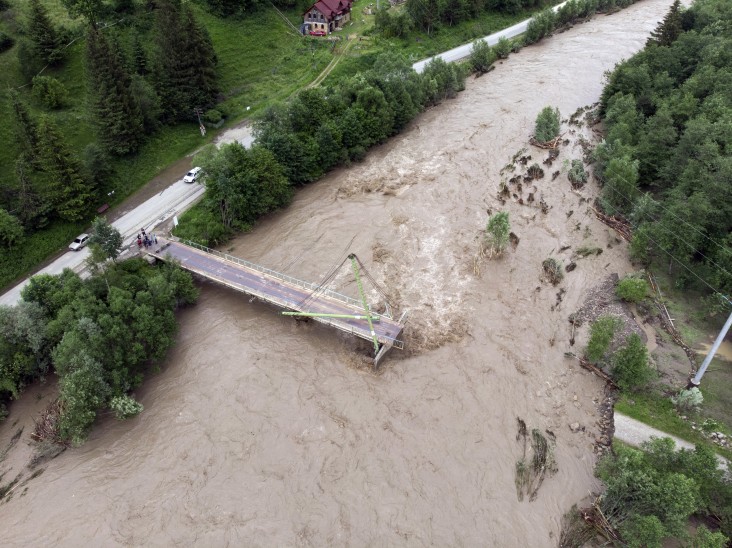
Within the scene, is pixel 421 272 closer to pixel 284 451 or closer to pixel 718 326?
pixel 284 451

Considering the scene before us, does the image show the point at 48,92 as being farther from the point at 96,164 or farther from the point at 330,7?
the point at 330,7

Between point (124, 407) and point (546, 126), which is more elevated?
point (546, 126)

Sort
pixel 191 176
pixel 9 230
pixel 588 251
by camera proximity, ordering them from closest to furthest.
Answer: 1. pixel 9 230
2. pixel 588 251
3. pixel 191 176

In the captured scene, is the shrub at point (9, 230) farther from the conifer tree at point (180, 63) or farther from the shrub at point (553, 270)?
the shrub at point (553, 270)

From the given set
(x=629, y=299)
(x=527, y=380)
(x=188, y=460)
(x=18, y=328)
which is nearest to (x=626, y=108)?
(x=629, y=299)

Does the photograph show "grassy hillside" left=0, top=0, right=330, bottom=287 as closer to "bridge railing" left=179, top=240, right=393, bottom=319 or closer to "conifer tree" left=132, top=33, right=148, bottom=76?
"conifer tree" left=132, top=33, right=148, bottom=76

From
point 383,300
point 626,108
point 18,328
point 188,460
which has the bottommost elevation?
point 188,460

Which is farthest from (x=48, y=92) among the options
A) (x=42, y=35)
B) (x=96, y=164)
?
(x=96, y=164)

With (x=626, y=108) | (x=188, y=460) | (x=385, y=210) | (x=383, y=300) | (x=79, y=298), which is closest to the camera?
(x=188, y=460)
